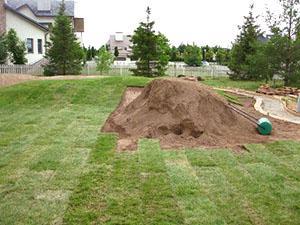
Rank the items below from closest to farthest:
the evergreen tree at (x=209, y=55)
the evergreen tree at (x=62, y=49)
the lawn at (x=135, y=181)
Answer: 1. the lawn at (x=135, y=181)
2. the evergreen tree at (x=62, y=49)
3. the evergreen tree at (x=209, y=55)

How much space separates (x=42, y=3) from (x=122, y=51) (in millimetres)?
28696

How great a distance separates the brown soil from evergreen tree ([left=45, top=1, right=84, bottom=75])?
624 inches

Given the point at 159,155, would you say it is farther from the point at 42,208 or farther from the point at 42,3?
the point at 42,3

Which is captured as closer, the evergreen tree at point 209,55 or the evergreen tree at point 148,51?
the evergreen tree at point 148,51

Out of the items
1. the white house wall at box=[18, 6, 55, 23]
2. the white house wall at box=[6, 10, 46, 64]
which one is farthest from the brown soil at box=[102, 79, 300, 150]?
the white house wall at box=[18, 6, 55, 23]

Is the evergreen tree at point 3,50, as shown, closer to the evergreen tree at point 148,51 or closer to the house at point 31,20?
the house at point 31,20

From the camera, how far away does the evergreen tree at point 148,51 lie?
76.8 ft

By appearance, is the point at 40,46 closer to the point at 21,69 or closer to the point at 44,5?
the point at 44,5

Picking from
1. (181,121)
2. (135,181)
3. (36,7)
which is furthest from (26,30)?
(135,181)

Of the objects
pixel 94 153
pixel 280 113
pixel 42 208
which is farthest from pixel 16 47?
pixel 42 208

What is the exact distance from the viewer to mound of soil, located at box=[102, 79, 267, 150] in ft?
26.7

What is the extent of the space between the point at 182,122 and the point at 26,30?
25.6 m

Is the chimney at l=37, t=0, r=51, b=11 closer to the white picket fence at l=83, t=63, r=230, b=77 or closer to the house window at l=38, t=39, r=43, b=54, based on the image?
the house window at l=38, t=39, r=43, b=54

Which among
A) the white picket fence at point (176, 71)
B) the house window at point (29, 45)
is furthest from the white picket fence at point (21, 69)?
the house window at point (29, 45)
